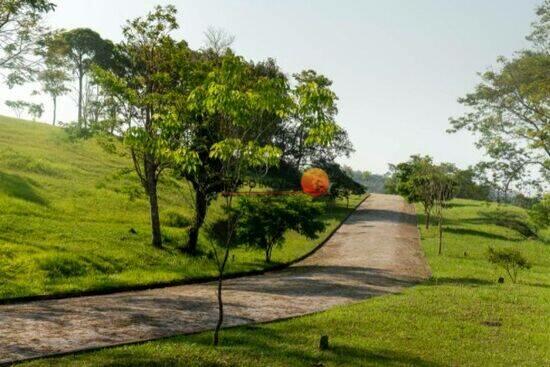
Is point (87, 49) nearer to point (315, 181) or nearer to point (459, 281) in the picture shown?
point (315, 181)

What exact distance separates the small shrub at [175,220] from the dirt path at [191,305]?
862 cm

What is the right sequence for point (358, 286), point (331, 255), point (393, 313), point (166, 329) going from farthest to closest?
point (331, 255), point (358, 286), point (393, 313), point (166, 329)

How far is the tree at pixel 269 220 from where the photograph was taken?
2756 cm

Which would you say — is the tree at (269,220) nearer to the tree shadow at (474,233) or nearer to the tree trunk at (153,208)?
the tree trunk at (153,208)

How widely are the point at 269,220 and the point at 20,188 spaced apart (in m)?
16.0

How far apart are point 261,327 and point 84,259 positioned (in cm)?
1030

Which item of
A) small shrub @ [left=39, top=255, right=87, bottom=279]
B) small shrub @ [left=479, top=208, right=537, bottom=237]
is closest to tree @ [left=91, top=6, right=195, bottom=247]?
small shrub @ [left=39, top=255, right=87, bottom=279]

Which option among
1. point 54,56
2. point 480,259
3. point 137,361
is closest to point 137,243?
point 54,56

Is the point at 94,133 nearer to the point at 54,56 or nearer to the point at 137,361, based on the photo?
the point at 54,56

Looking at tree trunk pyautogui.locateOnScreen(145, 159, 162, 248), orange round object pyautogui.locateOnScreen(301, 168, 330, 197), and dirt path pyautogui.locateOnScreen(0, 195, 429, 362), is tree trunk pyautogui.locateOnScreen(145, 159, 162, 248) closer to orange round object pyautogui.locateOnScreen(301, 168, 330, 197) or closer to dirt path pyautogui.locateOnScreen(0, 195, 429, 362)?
dirt path pyautogui.locateOnScreen(0, 195, 429, 362)

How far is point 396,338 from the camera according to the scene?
1305 cm

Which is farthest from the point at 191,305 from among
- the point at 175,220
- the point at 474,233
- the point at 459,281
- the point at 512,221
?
the point at 512,221

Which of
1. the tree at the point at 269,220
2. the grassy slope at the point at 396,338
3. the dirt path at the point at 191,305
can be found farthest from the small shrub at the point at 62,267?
the tree at the point at 269,220

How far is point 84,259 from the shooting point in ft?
67.5
